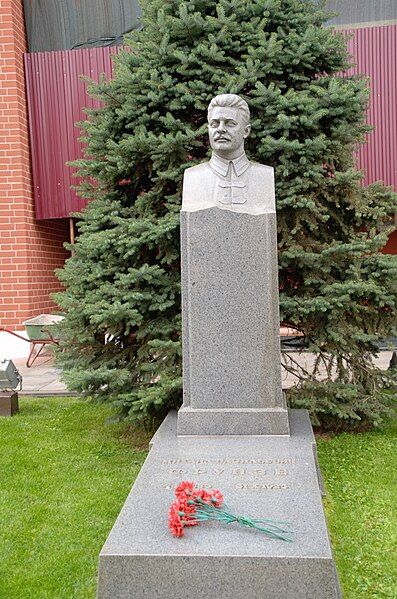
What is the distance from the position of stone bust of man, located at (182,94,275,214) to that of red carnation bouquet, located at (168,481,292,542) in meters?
1.99

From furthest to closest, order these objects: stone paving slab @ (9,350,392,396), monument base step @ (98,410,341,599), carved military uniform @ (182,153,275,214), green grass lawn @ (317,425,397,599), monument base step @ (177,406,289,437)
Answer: stone paving slab @ (9,350,392,396) → carved military uniform @ (182,153,275,214) → monument base step @ (177,406,289,437) → green grass lawn @ (317,425,397,599) → monument base step @ (98,410,341,599)

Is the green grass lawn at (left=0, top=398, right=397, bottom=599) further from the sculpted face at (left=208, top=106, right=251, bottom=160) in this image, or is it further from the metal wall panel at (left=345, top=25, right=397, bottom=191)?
the metal wall panel at (left=345, top=25, right=397, bottom=191)

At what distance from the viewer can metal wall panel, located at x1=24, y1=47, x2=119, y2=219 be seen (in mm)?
10289

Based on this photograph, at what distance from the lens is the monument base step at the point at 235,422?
13.3 ft

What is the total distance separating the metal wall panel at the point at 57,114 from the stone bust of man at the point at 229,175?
6.43 meters

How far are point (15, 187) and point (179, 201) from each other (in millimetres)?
5727

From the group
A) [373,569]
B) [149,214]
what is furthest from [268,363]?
[149,214]

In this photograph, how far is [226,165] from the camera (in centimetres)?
427

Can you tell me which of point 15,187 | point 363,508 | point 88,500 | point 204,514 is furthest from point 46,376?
point 204,514

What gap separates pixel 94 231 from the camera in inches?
223

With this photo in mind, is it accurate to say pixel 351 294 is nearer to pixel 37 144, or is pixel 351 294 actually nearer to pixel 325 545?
pixel 325 545

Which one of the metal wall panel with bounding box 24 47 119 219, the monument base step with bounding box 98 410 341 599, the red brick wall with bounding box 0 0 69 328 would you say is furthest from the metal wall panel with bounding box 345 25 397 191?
the monument base step with bounding box 98 410 341 599

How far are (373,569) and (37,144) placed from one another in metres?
9.13

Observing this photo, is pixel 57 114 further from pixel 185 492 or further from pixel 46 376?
pixel 185 492
